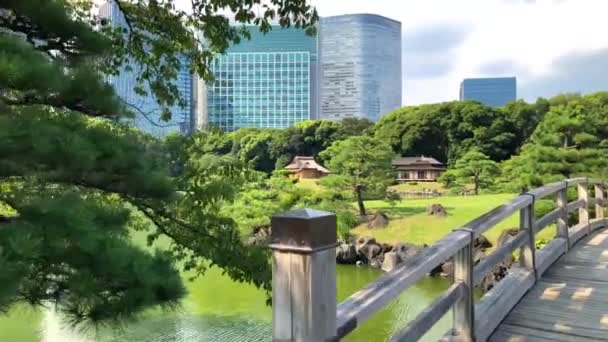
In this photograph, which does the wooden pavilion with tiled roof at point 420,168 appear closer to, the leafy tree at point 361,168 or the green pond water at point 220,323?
the leafy tree at point 361,168

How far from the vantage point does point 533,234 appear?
3.27 metres

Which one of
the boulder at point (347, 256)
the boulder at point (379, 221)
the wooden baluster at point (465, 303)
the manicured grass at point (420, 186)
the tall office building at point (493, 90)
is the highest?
the tall office building at point (493, 90)

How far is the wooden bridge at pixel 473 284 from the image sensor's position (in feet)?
4.02

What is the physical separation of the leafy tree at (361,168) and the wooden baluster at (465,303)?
50.1 ft

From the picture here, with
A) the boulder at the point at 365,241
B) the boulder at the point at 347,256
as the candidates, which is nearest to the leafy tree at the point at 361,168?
the boulder at the point at 365,241

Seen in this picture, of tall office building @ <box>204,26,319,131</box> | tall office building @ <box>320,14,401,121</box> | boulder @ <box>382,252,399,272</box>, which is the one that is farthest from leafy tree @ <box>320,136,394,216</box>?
tall office building @ <box>320,14,401,121</box>

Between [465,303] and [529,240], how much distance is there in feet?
4.00

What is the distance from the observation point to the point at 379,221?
17.1 metres

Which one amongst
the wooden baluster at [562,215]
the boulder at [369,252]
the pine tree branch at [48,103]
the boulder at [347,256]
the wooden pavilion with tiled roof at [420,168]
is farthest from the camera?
the wooden pavilion with tiled roof at [420,168]

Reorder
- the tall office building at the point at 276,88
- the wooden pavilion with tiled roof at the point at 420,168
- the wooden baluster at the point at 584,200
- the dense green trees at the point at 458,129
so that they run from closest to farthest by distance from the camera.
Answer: the wooden baluster at the point at 584,200 → the dense green trees at the point at 458,129 → the wooden pavilion with tiled roof at the point at 420,168 → the tall office building at the point at 276,88

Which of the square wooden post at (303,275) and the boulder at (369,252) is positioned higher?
the square wooden post at (303,275)

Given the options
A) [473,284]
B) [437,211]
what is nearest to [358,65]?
[437,211]

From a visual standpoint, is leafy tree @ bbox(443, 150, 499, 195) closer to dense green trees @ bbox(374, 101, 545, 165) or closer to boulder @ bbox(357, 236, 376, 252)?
dense green trees @ bbox(374, 101, 545, 165)

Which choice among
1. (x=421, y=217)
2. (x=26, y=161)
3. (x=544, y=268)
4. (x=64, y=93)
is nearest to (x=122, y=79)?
(x=64, y=93)
